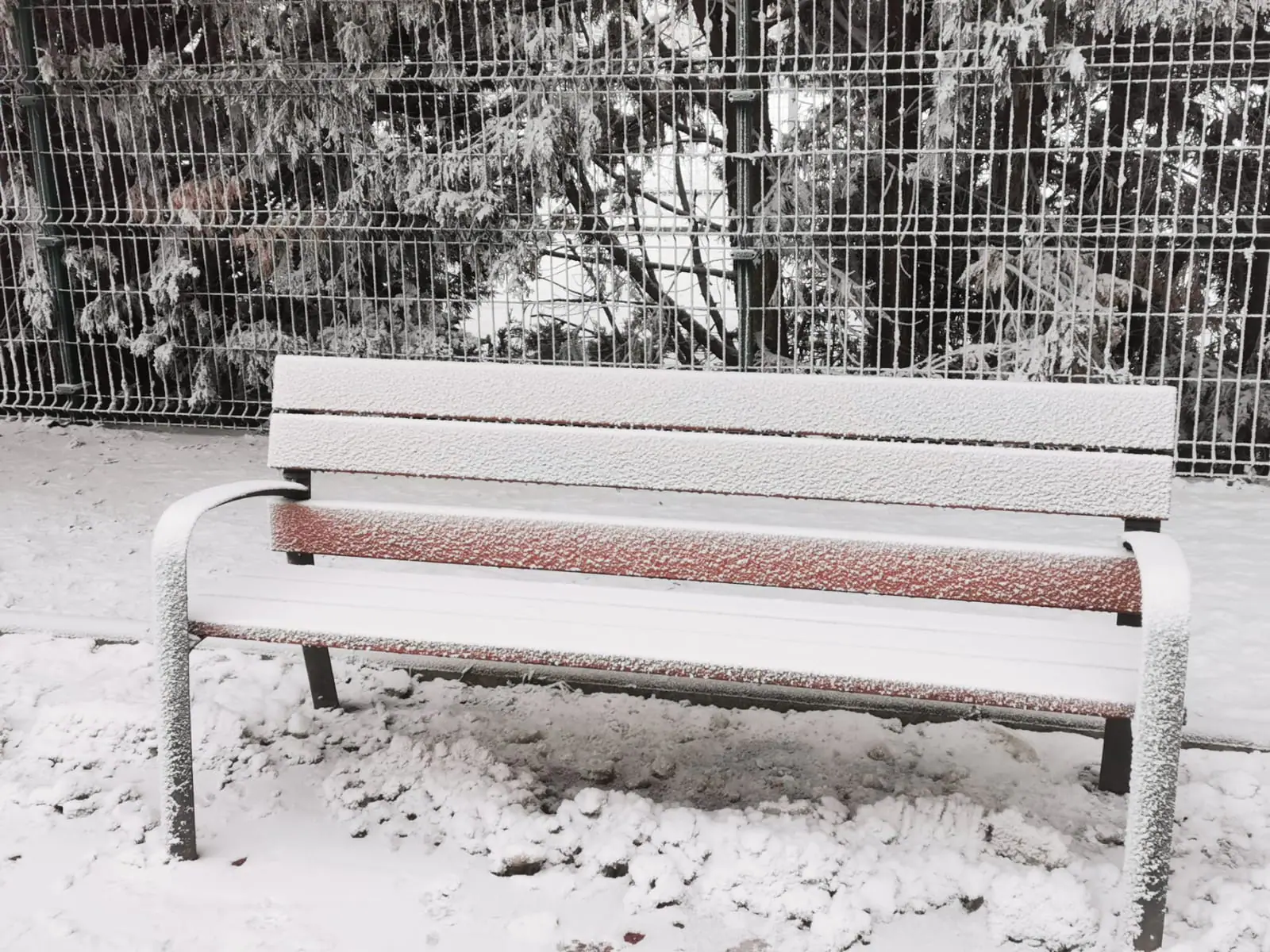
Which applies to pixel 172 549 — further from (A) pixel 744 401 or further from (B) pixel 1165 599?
(B) pixel 1165 599

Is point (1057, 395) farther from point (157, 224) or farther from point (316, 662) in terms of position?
point (157, 224)

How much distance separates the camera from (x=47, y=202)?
643 centimetres

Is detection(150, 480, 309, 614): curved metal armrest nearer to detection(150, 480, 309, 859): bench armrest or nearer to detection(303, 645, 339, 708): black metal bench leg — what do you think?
detection(150, 480, 309, 859): bench armrest

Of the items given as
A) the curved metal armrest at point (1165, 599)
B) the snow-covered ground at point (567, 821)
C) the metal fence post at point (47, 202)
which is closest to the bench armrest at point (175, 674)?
the snow-covered ground at point (567, 821)

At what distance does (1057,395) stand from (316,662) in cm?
195

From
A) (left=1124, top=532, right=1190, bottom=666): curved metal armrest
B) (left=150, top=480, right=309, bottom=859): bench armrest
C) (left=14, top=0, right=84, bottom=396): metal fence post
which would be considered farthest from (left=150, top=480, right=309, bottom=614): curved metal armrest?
(left=14, top=0, right=84, bottom=396): metal fence post

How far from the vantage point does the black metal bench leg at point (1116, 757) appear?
258cm

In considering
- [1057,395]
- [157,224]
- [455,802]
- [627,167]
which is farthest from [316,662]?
[157,224]

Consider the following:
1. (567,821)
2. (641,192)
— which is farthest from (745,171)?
Result: (567,821)

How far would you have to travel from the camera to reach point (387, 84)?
5957 mm

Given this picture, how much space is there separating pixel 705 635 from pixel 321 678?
1.21 metres

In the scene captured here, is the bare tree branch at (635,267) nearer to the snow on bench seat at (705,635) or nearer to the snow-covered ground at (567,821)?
the snow-covered ground at (567,821)

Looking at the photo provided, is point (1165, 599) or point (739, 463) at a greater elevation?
point (739, 463)

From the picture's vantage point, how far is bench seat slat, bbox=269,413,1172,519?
95.7 inches
